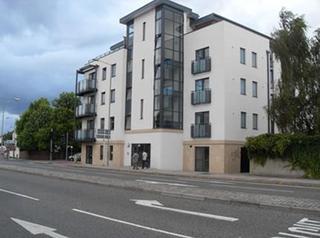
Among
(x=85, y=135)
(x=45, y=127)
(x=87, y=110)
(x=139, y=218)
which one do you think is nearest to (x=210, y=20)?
(x=87, y=110)

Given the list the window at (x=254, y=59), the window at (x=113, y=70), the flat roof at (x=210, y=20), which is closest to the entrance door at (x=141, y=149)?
the window at (x=113, y=70)

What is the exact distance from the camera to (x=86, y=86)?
2120 inches

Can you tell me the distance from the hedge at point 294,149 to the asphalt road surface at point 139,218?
1876 cm

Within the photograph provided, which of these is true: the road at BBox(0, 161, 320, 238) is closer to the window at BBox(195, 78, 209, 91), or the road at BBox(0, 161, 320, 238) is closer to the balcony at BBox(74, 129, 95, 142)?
the window at BBox(195, 78, 209, 91)

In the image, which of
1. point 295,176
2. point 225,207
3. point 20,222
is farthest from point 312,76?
point 20,222

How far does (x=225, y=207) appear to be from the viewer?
11984 mm

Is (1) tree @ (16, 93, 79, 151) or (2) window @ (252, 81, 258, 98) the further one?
(1) tree @ (16, 93, 79, 151)

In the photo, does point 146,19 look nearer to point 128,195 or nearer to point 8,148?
point 128,195

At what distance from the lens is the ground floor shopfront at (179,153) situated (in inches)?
1453

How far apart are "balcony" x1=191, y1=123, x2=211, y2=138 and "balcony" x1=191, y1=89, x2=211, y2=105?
6.82ft

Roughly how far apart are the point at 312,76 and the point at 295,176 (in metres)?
7.34

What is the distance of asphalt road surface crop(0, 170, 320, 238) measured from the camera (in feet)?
27.8

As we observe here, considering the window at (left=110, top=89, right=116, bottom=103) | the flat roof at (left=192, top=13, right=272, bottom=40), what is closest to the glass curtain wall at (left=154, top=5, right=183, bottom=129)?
the flat roof at (left=192, top=13, right=272, bottom=40)

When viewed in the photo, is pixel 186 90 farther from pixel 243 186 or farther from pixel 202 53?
pixel 243 186
